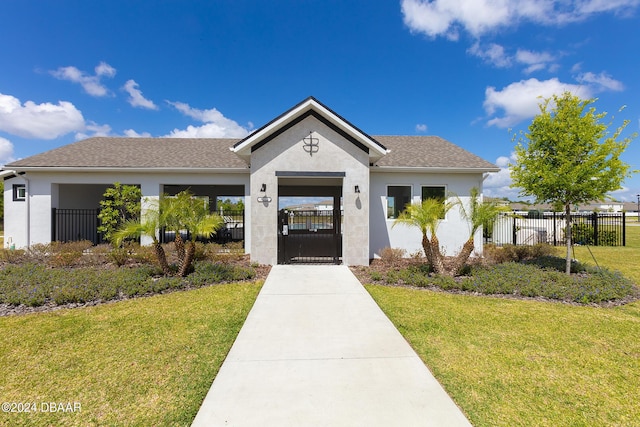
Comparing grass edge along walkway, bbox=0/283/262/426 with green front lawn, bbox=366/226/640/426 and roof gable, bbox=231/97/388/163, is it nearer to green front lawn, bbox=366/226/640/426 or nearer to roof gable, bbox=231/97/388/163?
green front lawn, bbox=366/226/640/426

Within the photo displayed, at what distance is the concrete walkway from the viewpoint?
125 inches

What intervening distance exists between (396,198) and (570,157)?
6.27 metres

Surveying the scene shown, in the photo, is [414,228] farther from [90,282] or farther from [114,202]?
[114,202]

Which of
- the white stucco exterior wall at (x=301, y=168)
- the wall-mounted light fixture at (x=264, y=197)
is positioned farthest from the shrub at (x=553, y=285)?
the wall-mounted light fixture at (x=264, y=197)

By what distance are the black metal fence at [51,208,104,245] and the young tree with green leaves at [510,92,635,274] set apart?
2016 centimetres

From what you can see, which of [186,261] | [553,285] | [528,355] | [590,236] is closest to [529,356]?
[528,355]

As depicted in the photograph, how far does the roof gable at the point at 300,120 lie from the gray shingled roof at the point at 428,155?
95.0 inches

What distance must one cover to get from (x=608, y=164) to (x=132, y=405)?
12881mm

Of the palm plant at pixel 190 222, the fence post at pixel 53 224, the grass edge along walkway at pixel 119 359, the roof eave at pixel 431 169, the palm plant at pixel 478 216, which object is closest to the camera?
the grass edge along walkway at pixel 119 359

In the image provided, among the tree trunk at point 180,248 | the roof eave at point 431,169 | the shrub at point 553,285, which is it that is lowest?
the shrub at point 553,285

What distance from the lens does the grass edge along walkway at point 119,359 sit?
3.29 meters

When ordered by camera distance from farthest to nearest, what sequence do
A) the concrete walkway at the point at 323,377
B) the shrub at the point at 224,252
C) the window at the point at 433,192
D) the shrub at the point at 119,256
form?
the window at the point at 433,192 → the shrub at the point at 224,252 → the shrub at the point at 119,256 → the concrete walkway at the point at 323,377

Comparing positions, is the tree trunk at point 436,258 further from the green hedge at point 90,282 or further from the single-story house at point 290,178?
the green hedge at point 90,282

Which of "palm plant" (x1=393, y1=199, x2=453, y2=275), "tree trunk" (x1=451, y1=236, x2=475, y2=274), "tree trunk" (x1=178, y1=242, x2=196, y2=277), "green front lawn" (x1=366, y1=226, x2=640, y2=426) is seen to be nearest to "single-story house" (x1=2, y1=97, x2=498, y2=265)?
Answer: "palm plant" (x1=393, y1=199, x2=453, y2=275)
